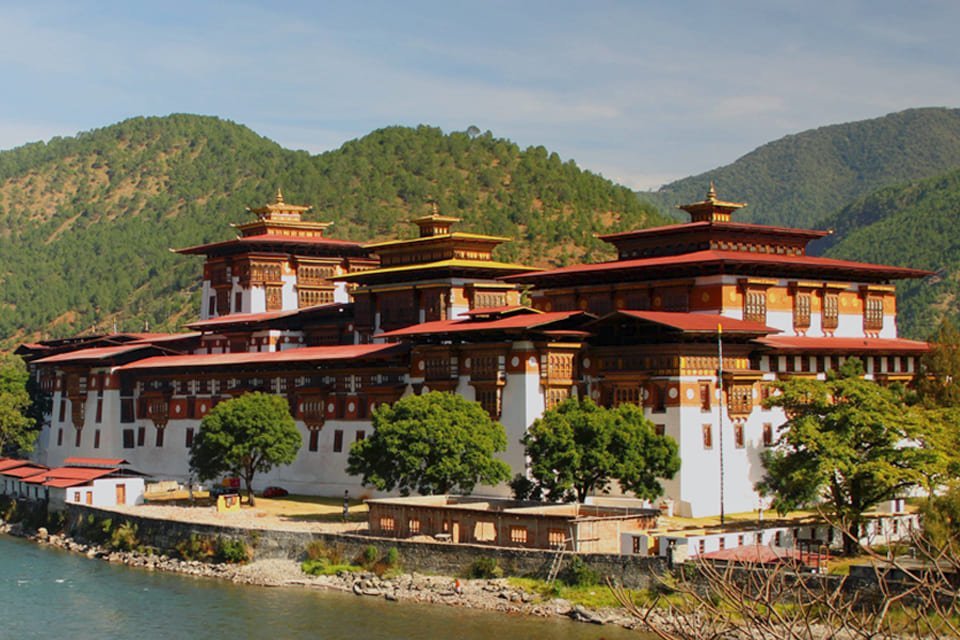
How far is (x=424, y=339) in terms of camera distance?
63062 mm

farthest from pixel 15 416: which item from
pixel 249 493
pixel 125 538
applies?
pixel 125 538

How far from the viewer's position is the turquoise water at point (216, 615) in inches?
1694

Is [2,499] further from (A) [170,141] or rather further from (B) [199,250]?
(A) [170,141]

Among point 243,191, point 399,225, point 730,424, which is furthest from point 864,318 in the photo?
point 243,191

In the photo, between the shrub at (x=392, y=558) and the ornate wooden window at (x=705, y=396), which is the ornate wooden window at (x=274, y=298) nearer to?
the ornate wooden window at (x=705, y=396)

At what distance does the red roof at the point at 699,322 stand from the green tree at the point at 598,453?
372 centimetres

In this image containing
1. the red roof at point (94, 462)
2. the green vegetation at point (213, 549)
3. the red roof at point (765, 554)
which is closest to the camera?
the red roof at point (765, 554)

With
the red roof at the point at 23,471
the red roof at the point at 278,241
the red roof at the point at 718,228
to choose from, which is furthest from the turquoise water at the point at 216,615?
the red roof at the point at 278,241

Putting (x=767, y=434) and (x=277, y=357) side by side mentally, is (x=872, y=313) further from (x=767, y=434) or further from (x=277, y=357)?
(x=277, y=357)

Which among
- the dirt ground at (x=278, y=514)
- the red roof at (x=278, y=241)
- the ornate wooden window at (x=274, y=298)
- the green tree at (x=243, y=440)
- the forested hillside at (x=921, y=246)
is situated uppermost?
the forested hillside at (x=921, y=246)

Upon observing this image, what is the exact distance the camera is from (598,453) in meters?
52.7

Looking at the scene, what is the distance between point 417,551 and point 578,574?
262 inches

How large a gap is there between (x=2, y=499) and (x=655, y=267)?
114 ft

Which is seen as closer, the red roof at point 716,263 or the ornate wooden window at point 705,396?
the ornate wooden window at point 705,396
